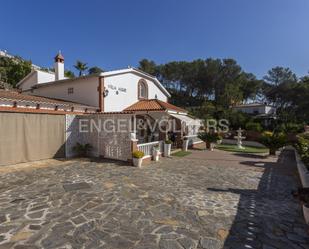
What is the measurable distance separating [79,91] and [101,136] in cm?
712

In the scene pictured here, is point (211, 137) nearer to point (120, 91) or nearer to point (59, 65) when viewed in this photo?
point (120, 91)

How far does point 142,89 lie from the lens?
92.5 feet

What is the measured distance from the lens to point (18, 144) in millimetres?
15961

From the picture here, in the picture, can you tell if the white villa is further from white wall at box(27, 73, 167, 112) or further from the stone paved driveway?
the stone paved driveway

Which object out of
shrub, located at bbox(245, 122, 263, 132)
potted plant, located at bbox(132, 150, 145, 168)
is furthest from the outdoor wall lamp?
shrub, located at bbox(245, 122, 263, 132)

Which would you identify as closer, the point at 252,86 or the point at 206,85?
the point at 206,85

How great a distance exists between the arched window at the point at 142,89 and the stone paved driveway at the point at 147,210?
15.4m

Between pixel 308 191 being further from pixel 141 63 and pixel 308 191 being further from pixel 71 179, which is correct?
pixel 141 63

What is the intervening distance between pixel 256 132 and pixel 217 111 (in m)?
10.0

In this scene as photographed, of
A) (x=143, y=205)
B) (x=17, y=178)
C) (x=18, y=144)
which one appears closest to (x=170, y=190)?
(x=143, y=205)

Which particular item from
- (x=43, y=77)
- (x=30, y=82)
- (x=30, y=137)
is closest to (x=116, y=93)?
(x=30, y=137)

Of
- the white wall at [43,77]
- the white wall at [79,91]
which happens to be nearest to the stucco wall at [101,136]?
the white wall at [79,91]

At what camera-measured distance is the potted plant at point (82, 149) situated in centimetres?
1955

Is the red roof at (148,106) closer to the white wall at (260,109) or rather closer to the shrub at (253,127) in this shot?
the shrub at (253,127)
